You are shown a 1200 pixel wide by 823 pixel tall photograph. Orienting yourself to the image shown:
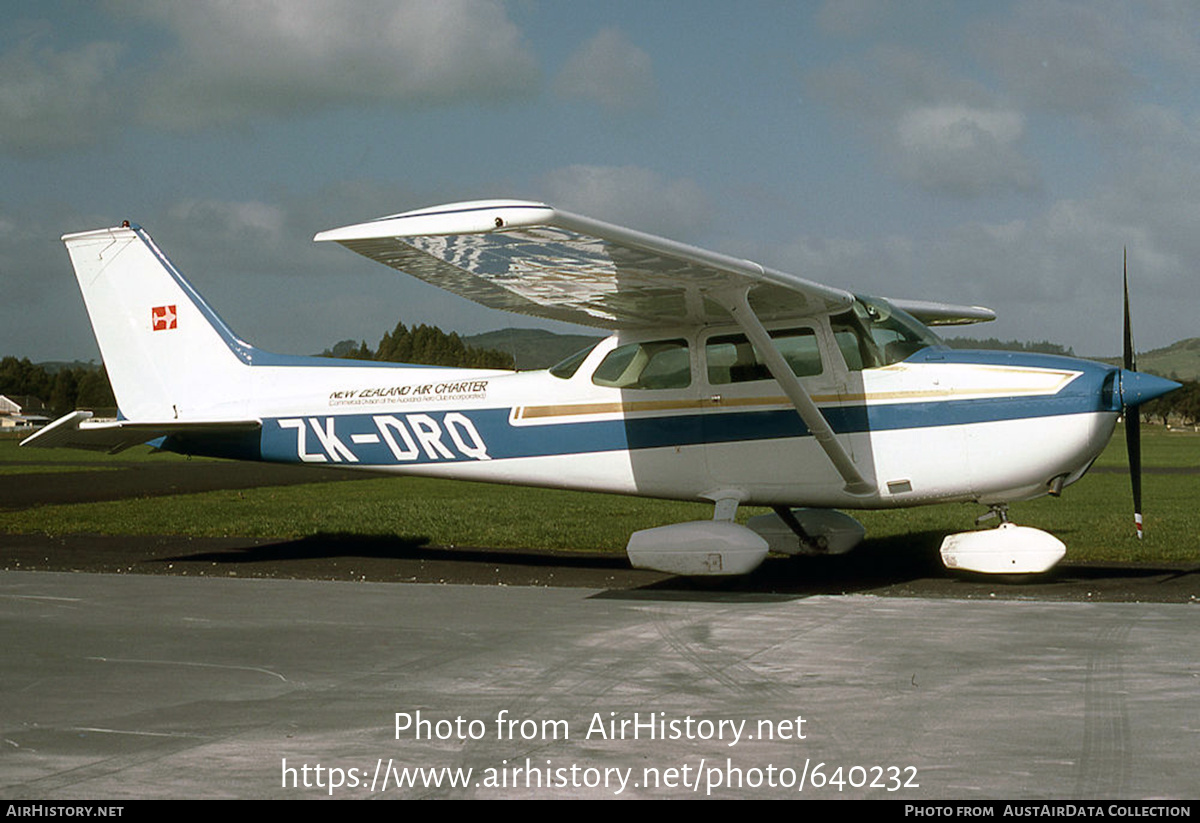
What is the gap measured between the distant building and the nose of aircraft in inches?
5493

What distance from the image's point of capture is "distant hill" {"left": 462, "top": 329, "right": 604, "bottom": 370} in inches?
440

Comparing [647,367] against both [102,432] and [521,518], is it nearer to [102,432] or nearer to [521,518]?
[102,432]

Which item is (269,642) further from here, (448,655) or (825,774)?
(825,774)

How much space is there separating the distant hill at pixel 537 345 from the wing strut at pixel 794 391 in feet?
7.54

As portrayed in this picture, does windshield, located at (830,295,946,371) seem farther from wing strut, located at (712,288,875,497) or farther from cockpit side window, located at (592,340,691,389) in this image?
cockpit side window, located at (592,340,691,389)

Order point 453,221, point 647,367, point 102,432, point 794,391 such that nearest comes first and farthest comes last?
1. point 453,221
2. point 794,391
3. point 647,367
4. point 102,432

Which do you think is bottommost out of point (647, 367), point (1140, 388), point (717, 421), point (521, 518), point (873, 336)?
point (521, 518)

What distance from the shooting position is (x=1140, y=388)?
9.02 meters

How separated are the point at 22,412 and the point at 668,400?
168367 millimetres

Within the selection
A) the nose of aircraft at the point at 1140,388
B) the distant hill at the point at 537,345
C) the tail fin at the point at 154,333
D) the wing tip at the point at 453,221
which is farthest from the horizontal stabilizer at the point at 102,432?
the nose of aircraft at the point at 1140,388

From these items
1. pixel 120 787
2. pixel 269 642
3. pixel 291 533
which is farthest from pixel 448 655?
pixel 291 533

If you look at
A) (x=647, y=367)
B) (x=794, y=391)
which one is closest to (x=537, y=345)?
(x=647, y=367)

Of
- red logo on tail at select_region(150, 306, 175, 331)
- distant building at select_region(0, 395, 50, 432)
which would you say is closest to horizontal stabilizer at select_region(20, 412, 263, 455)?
red logo on tail at select_region(150, 306, 175, 331)

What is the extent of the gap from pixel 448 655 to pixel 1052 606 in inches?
182
